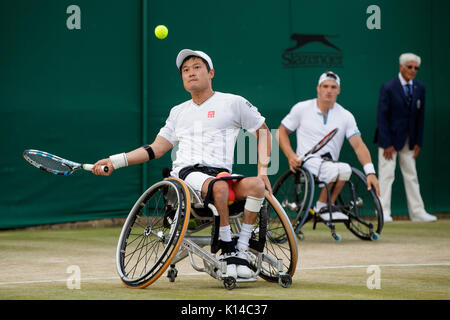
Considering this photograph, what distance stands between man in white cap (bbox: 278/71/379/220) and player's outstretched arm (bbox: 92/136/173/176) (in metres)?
2.64

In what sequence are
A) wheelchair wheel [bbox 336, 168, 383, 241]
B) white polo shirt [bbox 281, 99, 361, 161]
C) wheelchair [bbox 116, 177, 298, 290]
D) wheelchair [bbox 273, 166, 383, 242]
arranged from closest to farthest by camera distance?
wheelchair [bbox 116, 177, 298, 290]
wheelchair [bbox 273, 166, 383, 242]
wheelchair wheel [bbox 336, 168, 383, 241]
white polo shirt [bbox 281, 99, 361, 161]

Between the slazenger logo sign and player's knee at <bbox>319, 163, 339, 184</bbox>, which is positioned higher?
the slazenger logo sign

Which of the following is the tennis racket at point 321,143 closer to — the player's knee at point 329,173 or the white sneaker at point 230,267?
the player's knee at point 329,173

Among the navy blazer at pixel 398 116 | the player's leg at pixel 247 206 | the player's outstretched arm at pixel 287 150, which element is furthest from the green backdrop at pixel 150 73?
the player's leg at pixel 247 206

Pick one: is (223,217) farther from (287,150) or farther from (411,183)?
(411,183)

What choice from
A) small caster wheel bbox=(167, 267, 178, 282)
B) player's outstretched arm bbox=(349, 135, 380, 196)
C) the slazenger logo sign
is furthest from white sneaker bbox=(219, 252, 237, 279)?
the slazenger logo sign

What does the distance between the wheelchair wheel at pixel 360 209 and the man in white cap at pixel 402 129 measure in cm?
35

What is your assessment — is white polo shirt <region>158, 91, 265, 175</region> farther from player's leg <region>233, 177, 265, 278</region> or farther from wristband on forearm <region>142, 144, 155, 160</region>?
player's leg <region>233, 177, 265, 278</region>

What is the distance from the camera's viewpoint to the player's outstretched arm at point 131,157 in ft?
16.1

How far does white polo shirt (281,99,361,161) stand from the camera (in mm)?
7953

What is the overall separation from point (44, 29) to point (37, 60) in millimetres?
334

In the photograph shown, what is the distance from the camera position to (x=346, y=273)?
5496 millimetres

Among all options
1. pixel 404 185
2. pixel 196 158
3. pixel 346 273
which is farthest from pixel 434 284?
pixel 404 185
